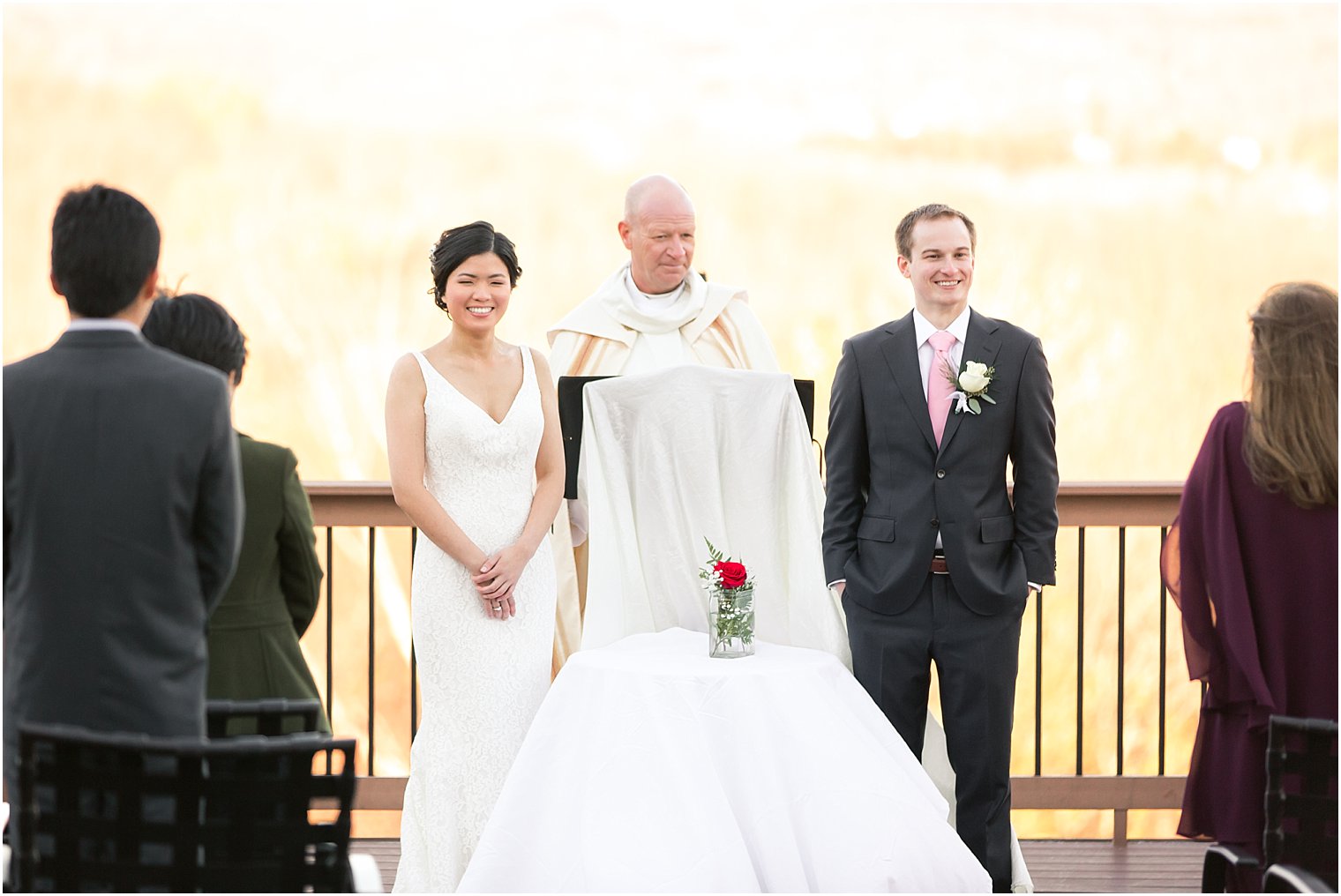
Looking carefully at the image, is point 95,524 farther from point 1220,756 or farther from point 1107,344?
point 1107,344

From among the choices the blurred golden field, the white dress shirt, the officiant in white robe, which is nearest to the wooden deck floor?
the officiant in white robe

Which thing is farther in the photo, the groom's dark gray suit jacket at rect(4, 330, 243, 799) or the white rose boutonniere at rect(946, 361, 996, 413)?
the white rose boutonniere at rect(946, 361, 996, 413)

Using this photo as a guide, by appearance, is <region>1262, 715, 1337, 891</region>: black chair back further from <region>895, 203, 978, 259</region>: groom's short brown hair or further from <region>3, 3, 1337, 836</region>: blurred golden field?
<region>3, 3, 1337, 836</region>: blurred golden field

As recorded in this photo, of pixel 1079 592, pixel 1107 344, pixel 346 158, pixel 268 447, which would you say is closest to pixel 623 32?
pixel 346 158

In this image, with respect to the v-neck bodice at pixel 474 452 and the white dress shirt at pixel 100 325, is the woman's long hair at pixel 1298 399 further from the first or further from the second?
the white dress shirt at pixel 100 325

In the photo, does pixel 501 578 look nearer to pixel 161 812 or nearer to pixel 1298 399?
pixel 161 812

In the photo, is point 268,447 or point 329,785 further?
point 268,447

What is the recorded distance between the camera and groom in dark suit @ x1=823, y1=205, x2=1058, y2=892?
3055mm

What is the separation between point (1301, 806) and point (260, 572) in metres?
1.85

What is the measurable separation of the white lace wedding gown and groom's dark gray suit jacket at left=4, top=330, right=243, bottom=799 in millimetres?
1165

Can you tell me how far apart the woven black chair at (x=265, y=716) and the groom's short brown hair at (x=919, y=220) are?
68.2 inches

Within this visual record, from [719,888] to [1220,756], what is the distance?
0.97 m

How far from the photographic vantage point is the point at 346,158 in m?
9.62

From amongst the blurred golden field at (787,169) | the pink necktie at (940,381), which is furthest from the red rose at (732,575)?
the blurred golden field at (787,169)
